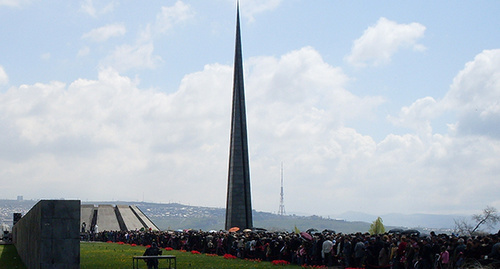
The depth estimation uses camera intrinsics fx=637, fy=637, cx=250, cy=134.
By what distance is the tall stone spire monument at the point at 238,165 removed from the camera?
50.8 meters

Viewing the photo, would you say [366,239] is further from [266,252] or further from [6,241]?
[6,241]

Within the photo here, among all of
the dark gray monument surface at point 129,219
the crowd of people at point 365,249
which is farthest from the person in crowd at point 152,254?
the dark gray monument surface at point 129,219

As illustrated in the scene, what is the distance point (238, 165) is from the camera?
51.2m

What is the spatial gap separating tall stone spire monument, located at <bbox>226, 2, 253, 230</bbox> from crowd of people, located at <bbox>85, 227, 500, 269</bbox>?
14.9 metres

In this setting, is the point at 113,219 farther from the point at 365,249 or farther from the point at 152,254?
the point at 365,249

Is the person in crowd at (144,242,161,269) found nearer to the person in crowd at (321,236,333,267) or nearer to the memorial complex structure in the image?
the person in crowd at (321,236,333,267)

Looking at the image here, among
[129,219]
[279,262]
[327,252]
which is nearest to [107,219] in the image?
[129,219]

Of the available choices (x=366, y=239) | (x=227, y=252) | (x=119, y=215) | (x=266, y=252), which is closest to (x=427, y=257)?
(x=366, y=239)

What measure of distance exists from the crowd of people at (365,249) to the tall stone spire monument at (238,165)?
1492 centimetres

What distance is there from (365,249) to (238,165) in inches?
1168

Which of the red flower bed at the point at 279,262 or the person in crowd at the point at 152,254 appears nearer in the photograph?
the person in crowd at the point at 152,254

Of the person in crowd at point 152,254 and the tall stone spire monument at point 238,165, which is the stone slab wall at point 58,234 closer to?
the person in crowd at point 152,254

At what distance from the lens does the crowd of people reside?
17641 mm

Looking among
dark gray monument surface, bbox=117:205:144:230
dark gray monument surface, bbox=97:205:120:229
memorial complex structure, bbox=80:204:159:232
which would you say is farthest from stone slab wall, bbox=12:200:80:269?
dark gray monument surface, bbox=97:205:120:229
